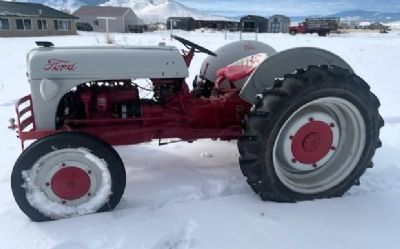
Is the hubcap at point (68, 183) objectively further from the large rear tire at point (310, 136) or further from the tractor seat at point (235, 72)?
the tractor seat at point (235, 72)

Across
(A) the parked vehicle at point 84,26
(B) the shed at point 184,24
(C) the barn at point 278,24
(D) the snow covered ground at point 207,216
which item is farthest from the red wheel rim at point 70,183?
(A) the parked vehicle at point 84,26

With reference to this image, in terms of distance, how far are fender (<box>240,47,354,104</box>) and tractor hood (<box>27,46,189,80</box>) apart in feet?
1.85

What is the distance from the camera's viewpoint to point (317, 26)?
38.7 metres

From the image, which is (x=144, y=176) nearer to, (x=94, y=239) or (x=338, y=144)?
(x=94, y=239)

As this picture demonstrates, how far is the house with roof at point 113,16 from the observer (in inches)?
2031

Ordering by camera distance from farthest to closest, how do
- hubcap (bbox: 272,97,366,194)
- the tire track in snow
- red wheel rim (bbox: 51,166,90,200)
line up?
hubcap (bbox: 272,97,366,194) → red wheel rim (bbox: 51,166,90,200) → the tire track in snow

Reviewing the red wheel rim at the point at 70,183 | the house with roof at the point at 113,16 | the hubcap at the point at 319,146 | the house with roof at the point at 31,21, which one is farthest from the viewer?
the house with roof at the point at 113,16

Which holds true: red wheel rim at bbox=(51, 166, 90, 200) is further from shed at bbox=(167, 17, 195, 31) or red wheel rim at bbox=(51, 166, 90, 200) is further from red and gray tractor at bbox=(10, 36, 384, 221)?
shed at bbox=(167, 17, 195, 31)

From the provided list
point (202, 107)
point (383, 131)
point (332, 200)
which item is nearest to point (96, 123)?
point (202, 107)

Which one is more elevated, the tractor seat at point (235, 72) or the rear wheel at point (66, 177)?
the tractor seat at point (235, 72)

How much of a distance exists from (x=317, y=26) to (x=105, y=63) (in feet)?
129

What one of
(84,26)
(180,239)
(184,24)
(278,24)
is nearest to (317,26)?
(278,24)

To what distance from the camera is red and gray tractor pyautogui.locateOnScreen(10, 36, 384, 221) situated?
8.84ft

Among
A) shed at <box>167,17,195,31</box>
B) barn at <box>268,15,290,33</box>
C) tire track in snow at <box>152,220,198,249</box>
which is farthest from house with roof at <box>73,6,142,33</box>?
tire track in snow at <box>152,220,198,249</box>
